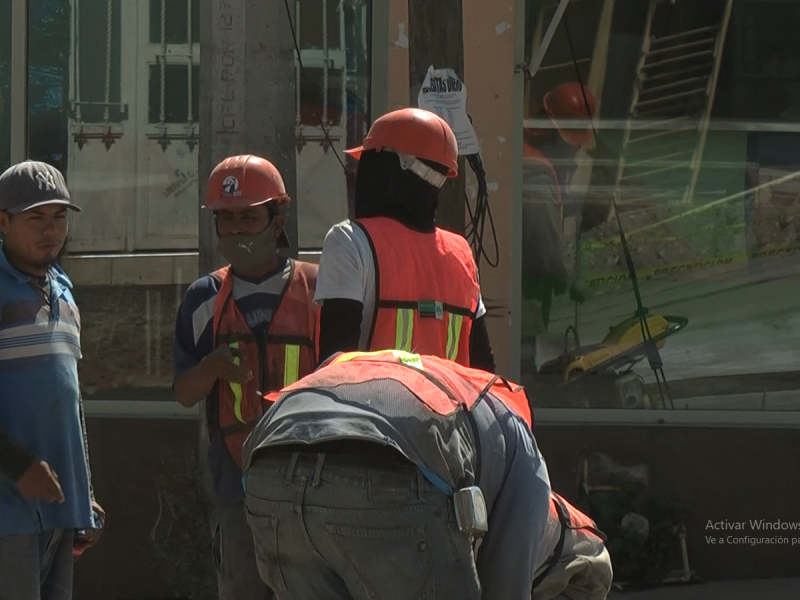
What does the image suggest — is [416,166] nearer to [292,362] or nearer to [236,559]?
[292,362]

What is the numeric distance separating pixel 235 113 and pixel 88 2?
2169mm

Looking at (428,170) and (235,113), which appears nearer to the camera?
(428,170)

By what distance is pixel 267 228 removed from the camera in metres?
4.21

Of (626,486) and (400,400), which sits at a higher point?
(400,400)

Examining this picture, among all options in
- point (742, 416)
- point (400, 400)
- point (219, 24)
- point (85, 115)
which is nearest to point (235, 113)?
point (219, 24)

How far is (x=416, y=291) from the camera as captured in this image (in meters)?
3.66

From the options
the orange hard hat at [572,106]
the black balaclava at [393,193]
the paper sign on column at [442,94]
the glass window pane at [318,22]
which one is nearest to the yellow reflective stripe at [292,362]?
the black balaclava at [393,193]

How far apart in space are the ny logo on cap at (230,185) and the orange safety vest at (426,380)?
4.90 feet

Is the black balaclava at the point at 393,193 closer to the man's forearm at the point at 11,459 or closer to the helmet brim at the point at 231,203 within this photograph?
the helmet brim at the point at 231,203

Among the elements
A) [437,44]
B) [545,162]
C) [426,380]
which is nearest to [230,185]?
[437,44]

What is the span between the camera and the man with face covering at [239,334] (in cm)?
403

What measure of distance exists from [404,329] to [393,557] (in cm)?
126

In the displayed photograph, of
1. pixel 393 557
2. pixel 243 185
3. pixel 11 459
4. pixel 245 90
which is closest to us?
pixel 393 557

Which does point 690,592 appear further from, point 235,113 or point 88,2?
point 88,2
